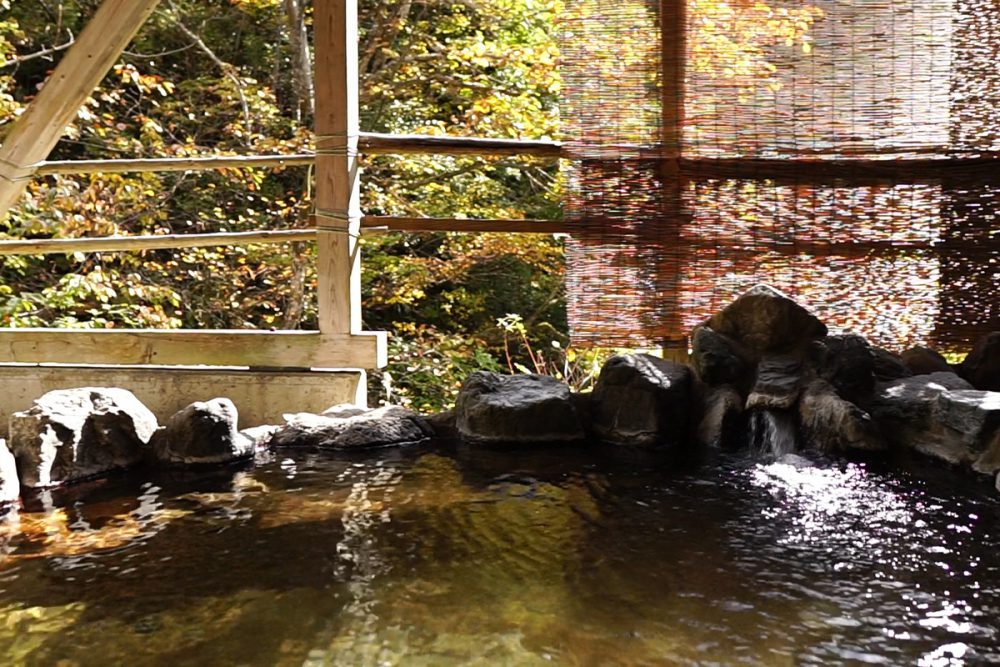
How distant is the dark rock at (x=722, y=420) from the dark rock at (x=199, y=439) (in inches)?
79.5

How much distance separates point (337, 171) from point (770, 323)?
83.0 inches

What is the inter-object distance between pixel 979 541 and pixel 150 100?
6488 millimetres

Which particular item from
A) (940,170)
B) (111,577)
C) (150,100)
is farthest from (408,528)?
(150,100)

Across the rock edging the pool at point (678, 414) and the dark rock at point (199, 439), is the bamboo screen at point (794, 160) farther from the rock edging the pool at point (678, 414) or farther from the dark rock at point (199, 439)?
the dark rock at point (199, 439)

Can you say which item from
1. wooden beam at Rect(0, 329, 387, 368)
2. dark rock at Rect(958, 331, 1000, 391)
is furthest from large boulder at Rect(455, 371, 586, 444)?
dark rock at Rect(958, 331, 1000, 391)

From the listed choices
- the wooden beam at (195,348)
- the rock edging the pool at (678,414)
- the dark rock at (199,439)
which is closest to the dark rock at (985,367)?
the rock edging the pool at (678,414)

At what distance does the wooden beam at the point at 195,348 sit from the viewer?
3.98m

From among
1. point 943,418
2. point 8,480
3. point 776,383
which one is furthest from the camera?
point 776,383

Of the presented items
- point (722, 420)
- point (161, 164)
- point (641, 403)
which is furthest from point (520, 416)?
point (161, 164)

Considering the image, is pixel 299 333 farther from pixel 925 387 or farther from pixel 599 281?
pixel 925 387

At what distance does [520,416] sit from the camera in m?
3.79

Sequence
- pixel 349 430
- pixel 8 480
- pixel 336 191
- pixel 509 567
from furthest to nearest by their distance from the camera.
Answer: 1. pixel 336 191
2. pixel 349 430
3. pixel 8 480
4. pixel 509 567

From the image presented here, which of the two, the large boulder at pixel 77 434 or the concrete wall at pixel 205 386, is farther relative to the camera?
the concrete wall at pixel 205 386

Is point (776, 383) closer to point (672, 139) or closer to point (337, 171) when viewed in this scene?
point (672, 139)
